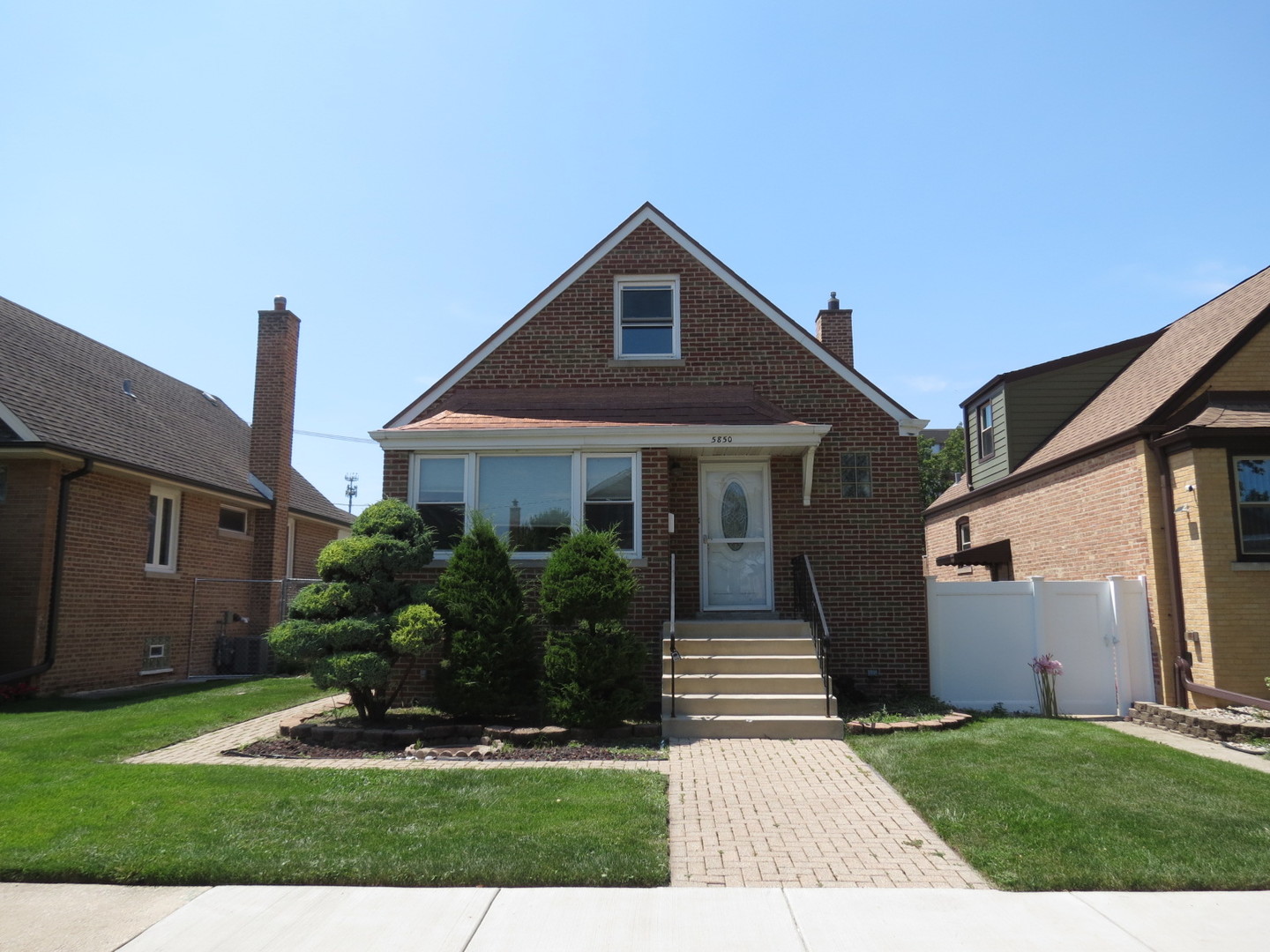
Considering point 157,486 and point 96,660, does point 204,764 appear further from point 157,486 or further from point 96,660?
point 157,486

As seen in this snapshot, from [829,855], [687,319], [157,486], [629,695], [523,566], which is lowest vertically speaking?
[829,855]

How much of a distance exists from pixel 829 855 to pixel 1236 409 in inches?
375

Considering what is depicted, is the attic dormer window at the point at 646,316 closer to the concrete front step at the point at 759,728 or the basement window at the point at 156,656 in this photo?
the concrete front step at the point at 759,728

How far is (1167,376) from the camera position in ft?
42.5

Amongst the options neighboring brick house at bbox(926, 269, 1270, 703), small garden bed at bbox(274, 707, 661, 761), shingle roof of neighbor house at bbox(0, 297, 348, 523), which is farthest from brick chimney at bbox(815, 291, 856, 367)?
shingle roof of neighbor house at bbox(0, 297, 348, 523)

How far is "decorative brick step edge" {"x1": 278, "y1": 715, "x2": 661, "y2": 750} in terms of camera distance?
29.7 ft

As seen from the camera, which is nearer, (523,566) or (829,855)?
(829,855)

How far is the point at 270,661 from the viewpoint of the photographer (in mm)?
17328

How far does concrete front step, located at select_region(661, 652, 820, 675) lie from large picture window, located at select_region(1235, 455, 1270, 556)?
226 inches

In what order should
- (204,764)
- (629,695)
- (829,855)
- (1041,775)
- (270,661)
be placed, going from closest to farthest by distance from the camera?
(829,855) < (1041,775) < (204,764) < (629,695) < (270,661)

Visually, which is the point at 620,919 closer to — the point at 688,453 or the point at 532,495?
the point at 532,495

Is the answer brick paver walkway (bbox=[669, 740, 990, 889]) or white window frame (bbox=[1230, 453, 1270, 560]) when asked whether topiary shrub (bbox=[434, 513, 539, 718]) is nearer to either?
brick paver walkway (bbox=[669, 740, 990, 889])

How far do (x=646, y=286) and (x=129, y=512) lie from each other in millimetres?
9518

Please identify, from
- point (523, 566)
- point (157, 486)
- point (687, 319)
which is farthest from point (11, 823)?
point (157, 486)
